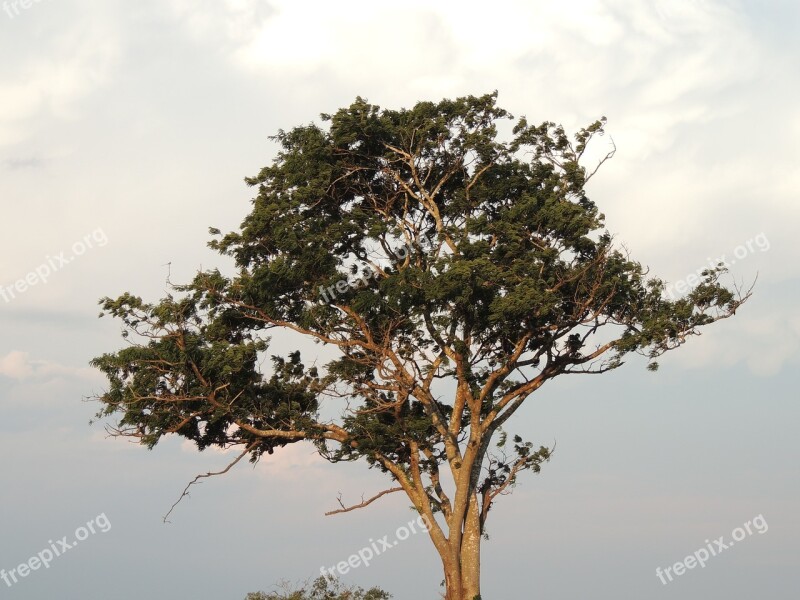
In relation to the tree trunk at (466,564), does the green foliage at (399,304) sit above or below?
above

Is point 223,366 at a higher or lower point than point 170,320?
lower

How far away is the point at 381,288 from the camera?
25.9m

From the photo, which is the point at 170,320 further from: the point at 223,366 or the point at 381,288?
the point at 381,288

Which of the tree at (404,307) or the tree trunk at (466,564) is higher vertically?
the tree at (404,307)

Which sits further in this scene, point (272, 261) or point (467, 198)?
point (467, 198)

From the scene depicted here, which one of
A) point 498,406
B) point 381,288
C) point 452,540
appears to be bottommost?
point 452,540

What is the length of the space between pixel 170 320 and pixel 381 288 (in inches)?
228

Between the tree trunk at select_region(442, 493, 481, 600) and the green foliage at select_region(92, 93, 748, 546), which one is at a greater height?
the green foliage at select_region(92, 93, 748, 546)

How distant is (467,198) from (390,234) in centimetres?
248

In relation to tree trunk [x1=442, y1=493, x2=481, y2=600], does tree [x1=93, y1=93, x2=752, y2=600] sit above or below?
above

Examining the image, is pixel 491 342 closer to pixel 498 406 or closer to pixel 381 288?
pixel 498 406

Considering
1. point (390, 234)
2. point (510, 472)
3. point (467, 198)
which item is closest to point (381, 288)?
point (390, 234)

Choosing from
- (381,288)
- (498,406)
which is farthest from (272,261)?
(498,406)

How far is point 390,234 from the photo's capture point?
91.1 feet
